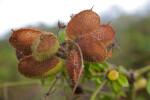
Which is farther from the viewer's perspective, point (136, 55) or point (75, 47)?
point (136, 55)

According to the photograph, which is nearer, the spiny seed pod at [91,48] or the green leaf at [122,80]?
the spiny seed pod at [91,48]

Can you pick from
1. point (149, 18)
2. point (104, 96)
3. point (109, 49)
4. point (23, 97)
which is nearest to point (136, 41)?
point (149, 18)

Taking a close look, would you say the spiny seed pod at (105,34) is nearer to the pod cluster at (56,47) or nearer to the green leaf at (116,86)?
the pod cluster at (56,47)

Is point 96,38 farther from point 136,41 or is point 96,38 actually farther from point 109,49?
point 136,41

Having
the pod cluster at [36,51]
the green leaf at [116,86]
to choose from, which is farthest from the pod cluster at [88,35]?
the green leaf at [116,86]

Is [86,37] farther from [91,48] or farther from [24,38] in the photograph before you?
[24,38]

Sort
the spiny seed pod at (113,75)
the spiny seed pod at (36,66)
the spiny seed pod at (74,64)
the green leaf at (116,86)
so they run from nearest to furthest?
the spiny seed pod at (74,64)
the spiny seed pod at (36,66)
the spiny seed pod at (113,75)
the green leaf at (116,86)
